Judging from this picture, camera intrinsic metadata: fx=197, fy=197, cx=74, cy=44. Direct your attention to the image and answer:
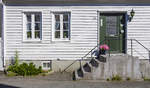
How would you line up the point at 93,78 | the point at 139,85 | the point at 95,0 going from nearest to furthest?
1. the point at 139,85
2. the point at 93,78
3. the point at 95,0

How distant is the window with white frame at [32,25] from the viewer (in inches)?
412

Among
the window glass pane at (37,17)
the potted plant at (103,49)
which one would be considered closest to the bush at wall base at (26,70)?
the window glass pane at (37,17)

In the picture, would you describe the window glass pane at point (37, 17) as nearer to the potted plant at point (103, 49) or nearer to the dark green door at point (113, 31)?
the dark green door at point (113, 31)

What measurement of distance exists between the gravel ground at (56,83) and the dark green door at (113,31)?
264 cm

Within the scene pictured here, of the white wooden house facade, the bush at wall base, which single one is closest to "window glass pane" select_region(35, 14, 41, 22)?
the white wooden house facade

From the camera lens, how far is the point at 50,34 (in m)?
10.4

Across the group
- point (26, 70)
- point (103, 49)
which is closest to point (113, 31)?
point (103, 49)

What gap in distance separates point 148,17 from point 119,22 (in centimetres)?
148

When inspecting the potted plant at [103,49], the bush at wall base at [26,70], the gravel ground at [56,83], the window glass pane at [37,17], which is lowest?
the gravel ground at [56,83]

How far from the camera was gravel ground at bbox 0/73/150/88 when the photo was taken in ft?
25.0

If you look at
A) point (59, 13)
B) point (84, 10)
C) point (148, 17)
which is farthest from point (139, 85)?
point (59, 13)

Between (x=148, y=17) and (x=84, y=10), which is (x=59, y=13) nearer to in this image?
(x=84, y=10)

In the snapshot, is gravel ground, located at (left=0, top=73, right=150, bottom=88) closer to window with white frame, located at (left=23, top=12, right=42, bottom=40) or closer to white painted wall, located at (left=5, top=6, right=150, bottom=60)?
white painted wall, located at (left=5, top=6, right=150, bottom=60)

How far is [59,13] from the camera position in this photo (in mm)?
10492
